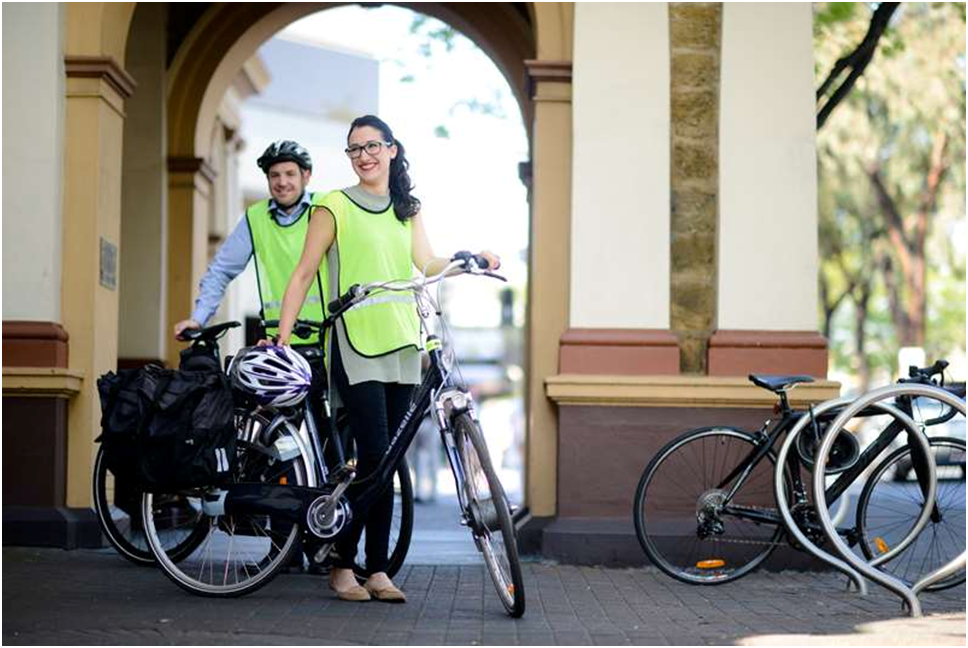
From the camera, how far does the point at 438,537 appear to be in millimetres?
11453

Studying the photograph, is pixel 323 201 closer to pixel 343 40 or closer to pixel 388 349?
pixel 388 349

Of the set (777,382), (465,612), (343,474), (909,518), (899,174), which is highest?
(899,174)

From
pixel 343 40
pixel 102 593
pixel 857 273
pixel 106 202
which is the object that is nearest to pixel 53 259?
pixel 106 202

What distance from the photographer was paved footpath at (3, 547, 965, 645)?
5875 millimetres

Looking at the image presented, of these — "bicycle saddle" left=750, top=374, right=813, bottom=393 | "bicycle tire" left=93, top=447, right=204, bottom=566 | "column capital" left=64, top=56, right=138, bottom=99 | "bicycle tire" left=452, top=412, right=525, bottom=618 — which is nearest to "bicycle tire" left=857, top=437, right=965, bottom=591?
"bicycle saddle" left=750, top=374, right=813, bottom=393

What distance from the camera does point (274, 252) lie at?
7879 mm

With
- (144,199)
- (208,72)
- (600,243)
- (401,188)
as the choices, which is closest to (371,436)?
(401,188)

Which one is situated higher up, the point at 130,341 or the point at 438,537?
the point at 130,341

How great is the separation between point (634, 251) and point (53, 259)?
324 centimetres

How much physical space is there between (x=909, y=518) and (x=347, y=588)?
267 centimetres

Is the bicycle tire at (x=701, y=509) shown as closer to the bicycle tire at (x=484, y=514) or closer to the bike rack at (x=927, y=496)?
the bike rack at (x=927, y=496)

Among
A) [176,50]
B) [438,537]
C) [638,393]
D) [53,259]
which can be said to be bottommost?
[438,537]

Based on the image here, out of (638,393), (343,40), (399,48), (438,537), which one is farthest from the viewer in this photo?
Answer: (343,40)

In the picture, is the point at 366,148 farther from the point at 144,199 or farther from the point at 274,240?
the point at 144,199
